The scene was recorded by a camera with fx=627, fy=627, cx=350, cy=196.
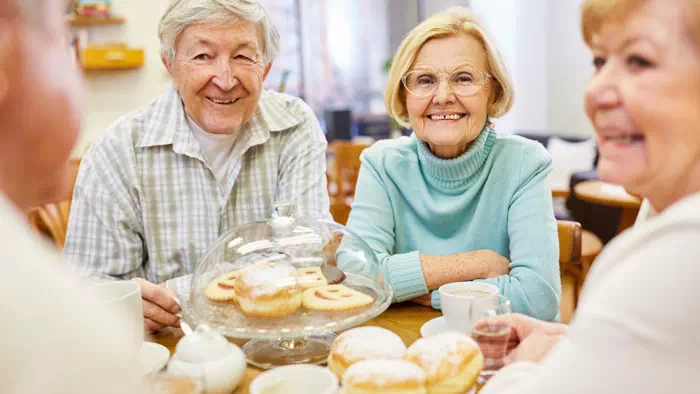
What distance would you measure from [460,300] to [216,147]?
102cm

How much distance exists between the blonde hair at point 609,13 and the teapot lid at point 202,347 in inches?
25.2

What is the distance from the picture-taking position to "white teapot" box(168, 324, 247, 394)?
34.7 inches

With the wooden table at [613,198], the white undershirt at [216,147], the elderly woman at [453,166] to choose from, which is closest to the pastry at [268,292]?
the elderly woman at [453,166]

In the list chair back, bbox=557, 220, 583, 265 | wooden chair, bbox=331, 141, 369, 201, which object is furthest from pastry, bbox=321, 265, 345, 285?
wooden chair, bbox=331, 141, 369, 201

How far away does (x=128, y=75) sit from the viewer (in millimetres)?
5090

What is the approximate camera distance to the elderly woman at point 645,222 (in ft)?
1.76

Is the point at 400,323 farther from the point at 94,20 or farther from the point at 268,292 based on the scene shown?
the point at 94,20

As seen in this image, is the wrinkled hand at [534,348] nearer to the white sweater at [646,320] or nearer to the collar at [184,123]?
the white sweater at [646,320]

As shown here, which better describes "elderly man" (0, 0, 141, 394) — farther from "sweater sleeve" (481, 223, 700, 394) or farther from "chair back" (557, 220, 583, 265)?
"chair back" (557, 220, 583, 265)

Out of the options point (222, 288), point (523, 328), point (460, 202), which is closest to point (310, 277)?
point (222, 288)

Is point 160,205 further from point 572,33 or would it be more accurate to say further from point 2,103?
point 572,33

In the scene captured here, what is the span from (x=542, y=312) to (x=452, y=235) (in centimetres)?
34

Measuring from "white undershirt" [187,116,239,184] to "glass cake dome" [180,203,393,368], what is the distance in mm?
598

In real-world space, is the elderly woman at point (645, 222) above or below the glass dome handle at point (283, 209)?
above
